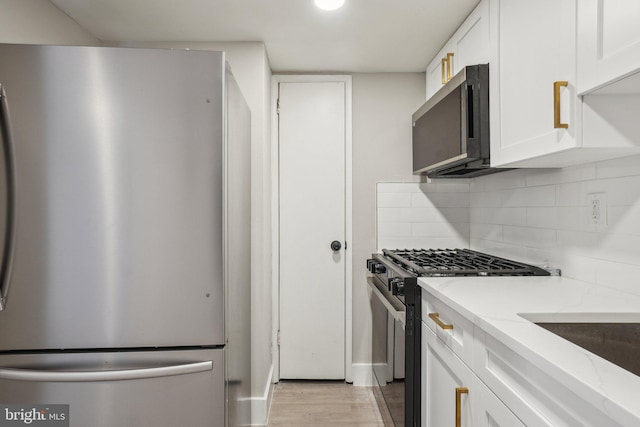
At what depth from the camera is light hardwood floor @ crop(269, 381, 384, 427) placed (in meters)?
2.33

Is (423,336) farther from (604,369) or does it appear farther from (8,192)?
(8,192)

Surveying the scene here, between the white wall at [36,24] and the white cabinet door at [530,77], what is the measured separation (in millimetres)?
2074

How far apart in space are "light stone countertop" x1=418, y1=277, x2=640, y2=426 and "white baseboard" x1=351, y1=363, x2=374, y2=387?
1425 mm

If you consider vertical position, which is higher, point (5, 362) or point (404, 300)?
point (404, 300)

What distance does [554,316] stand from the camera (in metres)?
1.10

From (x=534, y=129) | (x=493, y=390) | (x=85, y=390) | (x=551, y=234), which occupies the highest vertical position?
(x=534, y=129)

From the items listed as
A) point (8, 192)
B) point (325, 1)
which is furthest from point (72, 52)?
point (325, 1)

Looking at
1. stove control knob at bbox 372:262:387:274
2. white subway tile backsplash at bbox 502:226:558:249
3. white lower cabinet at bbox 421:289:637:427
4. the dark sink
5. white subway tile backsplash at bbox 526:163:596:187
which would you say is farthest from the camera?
stove control knob at bbox 372:262:387:274

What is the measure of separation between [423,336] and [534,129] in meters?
0.94

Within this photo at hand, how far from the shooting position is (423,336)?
168 cm

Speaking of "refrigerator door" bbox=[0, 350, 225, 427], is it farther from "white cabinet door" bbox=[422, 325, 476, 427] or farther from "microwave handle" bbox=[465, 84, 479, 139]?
"microwave handle" bbox=[465, 84, 479, 139]

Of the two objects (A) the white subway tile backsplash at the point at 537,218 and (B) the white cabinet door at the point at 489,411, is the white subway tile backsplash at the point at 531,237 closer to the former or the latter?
(A) the white subway tile backsplash at the point at 537,218

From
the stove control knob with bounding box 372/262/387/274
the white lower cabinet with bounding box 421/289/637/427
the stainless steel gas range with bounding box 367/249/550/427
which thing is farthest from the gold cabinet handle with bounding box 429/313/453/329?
the stove control knob with bounding box 372/262/387/274

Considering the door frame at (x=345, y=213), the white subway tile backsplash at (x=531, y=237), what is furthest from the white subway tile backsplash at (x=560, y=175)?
the door frame at (x=345, y=213)
